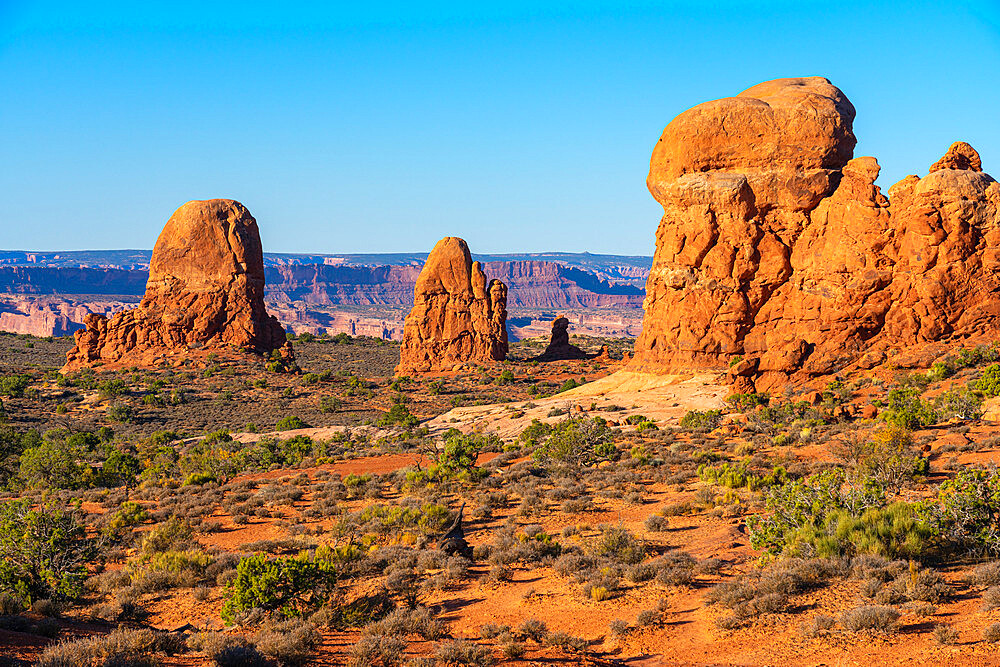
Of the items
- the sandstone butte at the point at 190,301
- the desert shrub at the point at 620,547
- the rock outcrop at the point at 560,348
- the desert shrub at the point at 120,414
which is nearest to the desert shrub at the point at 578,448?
the desert shrub at the point at 620,547

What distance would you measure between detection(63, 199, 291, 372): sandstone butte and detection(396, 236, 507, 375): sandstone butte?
11.5 meters

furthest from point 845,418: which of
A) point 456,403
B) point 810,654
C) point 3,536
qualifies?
point 456,403

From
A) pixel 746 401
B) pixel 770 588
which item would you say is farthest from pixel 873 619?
pixel 746 401

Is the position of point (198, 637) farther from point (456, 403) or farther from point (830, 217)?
point (456, 403)

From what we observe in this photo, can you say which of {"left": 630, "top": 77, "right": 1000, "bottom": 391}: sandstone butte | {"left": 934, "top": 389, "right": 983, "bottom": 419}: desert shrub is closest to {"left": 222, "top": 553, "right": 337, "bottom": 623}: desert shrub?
{"left": 934, "top": 389, "right": 983, "bottom": 419}: desert shrub

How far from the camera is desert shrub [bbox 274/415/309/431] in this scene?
4097cm

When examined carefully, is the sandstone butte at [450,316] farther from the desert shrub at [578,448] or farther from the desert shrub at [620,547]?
the desert shrub at [620,547]

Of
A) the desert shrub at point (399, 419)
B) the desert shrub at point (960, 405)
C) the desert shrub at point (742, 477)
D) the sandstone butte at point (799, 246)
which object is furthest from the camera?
the desert shrub at point (399, 419)

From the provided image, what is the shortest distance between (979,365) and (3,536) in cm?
2727

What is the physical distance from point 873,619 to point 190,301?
49101 mm

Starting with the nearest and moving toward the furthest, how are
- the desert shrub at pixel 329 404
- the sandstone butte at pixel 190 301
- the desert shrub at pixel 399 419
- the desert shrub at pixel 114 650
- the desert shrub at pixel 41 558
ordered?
the desert shrub at pixel 114 650 < the desert shrub at pixel 41 558 < the desert shrub at pixel 399 419 < the desert shrub at pixel 329 404 < the sandstone butte at pixel 190 301

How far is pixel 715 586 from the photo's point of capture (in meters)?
10.9

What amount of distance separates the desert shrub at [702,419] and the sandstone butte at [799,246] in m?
2.27

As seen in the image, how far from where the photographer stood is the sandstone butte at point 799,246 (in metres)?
27.2
